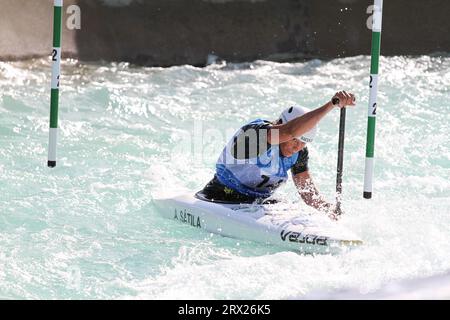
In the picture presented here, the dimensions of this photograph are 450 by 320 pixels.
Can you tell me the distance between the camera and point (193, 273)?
18.0 ft

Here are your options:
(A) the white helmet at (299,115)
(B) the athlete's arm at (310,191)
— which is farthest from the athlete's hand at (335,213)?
(A) the white helmet at (299,115)

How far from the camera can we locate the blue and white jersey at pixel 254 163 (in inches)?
240

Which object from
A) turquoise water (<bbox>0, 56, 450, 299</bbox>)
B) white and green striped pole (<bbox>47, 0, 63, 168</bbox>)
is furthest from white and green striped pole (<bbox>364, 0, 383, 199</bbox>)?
white and green striped pole (<bbox>47, 0, 63, 168</bbox>)

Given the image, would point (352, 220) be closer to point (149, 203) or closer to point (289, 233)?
point (289, 233)

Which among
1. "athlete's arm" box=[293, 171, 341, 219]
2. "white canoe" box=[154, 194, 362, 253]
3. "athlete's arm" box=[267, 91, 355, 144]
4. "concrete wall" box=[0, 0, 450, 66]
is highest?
"concrete wall" box=[0, 0, 450, 66]

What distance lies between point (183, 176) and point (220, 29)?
3993mm

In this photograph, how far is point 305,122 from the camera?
5711 millimetres

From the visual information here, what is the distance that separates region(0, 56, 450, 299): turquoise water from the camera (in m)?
5.41

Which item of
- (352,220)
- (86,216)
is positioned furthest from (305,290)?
(86,216)

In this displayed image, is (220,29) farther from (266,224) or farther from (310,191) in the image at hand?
(266,224)

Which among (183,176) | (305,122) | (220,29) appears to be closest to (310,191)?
(305,122)

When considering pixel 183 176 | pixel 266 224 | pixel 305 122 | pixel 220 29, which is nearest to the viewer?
pixel 305 122

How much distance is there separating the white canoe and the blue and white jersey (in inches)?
5.1

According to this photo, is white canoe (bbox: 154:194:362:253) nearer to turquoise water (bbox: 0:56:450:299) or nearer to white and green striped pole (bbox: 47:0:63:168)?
turquoise water (bbox: 0:56:450:299)
